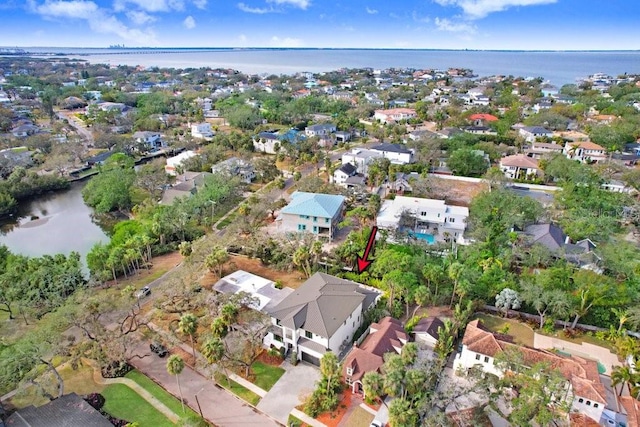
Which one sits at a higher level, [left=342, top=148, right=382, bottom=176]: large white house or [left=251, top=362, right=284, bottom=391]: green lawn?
[left=342, top=148, right=382, bottom=176]: large white house

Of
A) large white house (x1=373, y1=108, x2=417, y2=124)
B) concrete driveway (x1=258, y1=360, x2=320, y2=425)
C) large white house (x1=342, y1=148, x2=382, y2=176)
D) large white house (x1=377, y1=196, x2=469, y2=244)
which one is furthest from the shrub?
large white house (x1=373, y1=108, x2=417, y2=124)

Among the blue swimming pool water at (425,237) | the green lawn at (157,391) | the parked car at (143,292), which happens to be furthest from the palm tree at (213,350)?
the blue swimming pool water at (425,237)

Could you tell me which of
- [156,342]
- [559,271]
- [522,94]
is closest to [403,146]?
[559,271]

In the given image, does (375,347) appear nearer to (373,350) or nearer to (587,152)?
(373,350)

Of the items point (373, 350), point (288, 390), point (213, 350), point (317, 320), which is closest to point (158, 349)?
point (213, 350)

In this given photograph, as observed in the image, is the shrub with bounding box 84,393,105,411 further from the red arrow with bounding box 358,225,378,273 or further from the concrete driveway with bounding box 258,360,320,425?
the red arrow with bounding box 358,225,378,273

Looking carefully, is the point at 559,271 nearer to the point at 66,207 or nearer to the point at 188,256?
the point at 188,256

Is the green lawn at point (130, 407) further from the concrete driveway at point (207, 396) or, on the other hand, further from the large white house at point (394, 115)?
the large white house at point (394, 115)
